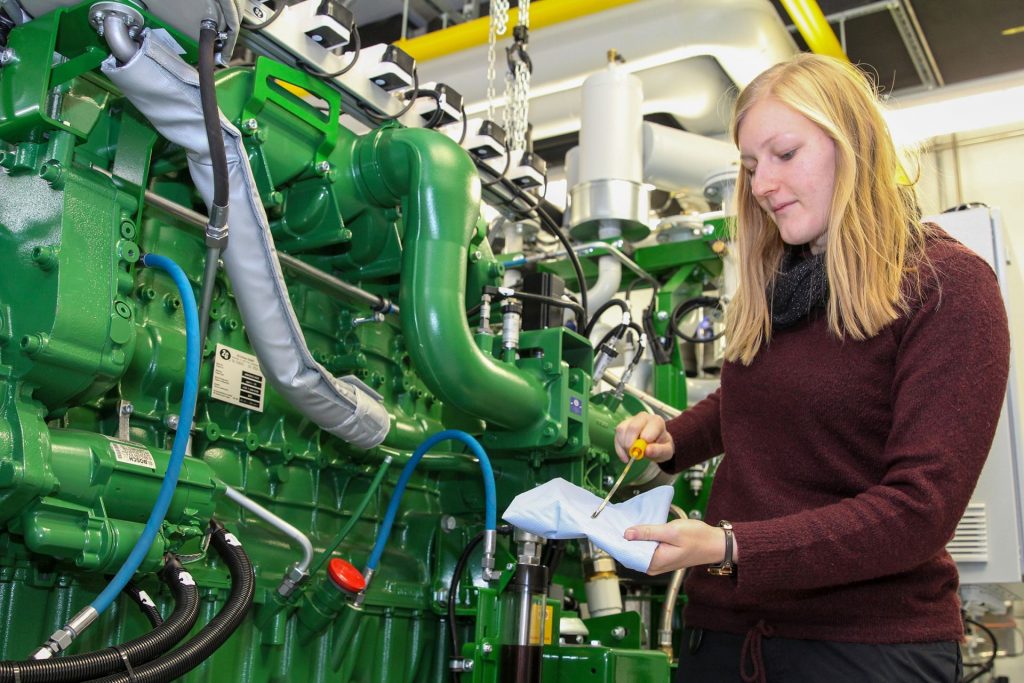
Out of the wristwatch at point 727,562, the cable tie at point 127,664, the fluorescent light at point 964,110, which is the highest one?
the fluorescent light at point 964,110

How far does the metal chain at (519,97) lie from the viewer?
3102 mm

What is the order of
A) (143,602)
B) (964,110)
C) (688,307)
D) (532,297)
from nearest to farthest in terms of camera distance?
(143,602) < (532,297) < (688,307) < (964,110)

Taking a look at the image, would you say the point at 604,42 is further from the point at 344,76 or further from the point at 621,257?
the point at 344,76

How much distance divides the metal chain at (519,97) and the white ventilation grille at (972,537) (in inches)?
70.4

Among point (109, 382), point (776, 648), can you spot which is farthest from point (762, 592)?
point (109, 382)


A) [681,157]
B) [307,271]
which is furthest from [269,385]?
[681,157]

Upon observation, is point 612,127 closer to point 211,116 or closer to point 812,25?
point 812,25

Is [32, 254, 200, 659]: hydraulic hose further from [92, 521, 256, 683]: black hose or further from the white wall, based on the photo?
the white wall

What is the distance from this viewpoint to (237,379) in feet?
7.89

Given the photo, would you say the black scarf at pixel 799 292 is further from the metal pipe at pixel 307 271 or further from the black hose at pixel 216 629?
the metal pipe at pixel 307 271

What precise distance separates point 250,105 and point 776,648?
4.88 feet

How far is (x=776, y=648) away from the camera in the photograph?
1.50m

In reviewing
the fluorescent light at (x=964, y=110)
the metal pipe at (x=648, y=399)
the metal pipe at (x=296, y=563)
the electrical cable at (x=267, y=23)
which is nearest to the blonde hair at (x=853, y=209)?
the electrical cable at (x=267, y=23)

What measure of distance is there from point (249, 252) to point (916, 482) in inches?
52.3
